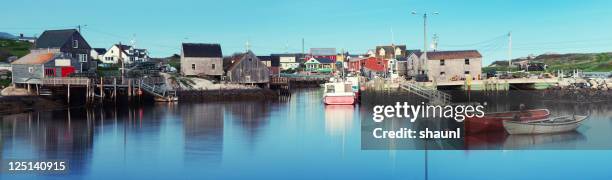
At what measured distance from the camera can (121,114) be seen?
135 ft

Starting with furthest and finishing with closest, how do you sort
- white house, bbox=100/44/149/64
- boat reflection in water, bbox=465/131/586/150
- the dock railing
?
white house, bbox=100/44/149/64 < the dock railing < boat reflection in water, bbox=465/131/586/150

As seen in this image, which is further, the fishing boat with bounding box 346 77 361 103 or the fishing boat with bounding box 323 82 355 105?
the fishing boat with bounding box 346 77 361 103

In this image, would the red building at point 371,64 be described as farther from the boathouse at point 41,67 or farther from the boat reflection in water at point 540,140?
the boat reflection in water at point 540,140

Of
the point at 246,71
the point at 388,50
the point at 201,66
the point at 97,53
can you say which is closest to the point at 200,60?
the point at 201,66

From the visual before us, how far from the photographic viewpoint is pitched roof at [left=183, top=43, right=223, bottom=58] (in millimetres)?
62844

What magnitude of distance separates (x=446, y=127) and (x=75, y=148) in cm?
1593

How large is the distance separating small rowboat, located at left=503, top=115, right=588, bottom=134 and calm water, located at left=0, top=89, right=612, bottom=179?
0.94m

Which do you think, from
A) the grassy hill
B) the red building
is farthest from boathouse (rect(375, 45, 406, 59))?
the grassy hill

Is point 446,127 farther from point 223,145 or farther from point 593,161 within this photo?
point 223,145

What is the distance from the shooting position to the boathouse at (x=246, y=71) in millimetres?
62625

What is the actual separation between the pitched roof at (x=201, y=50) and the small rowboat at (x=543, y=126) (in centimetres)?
4179

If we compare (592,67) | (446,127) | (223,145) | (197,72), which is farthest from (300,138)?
(592,67)

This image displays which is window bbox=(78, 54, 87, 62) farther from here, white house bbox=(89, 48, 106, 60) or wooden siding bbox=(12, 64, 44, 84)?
white house bbox=(89, 48, 106, 60)

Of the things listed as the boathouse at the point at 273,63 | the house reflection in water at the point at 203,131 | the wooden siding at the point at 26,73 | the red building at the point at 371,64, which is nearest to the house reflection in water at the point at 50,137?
the house reflection in water at the point at 203,131
